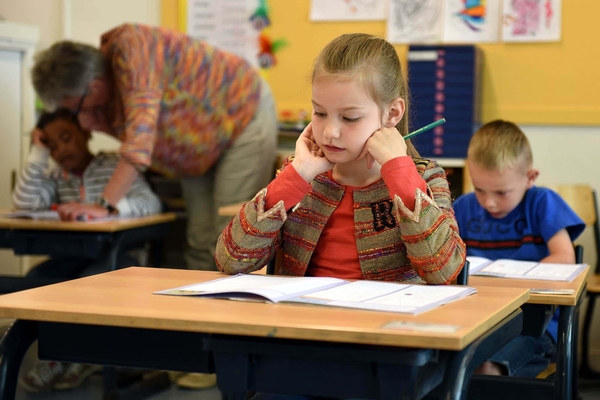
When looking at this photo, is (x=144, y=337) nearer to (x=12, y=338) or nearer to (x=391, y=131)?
(x=12, y=338)

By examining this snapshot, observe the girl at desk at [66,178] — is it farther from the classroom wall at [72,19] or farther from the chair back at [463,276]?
the chair back at [463,276]

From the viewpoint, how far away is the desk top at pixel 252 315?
1.00 metres

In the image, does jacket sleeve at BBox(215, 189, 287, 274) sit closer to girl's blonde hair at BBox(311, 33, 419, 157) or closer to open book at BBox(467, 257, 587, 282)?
girl's blonde hair at BBox(311, 33, 419, 157)

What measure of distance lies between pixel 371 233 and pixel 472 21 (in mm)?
2388

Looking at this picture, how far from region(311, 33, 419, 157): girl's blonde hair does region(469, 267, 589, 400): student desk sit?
0.47 meters

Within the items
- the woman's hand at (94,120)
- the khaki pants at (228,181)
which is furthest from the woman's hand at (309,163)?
the khaki pants at (228,181)

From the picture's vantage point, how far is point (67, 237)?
2918 mm

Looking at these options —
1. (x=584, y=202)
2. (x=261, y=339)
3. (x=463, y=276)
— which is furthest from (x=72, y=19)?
(x=261, y=339)

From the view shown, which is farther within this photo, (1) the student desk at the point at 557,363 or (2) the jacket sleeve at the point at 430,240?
(1) the student desk at the point at 557,363

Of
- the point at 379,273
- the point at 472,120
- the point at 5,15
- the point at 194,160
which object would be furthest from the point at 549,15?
the point at 5,15

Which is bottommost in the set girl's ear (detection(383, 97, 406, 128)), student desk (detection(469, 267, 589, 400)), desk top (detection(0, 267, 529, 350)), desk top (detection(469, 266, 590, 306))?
student desk (detection(469, 267, 589, 400))

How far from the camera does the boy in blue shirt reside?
7.86 feet

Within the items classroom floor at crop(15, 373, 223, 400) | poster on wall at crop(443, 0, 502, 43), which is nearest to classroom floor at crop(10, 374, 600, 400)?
classroom floor at crop(15, 373, 223, 400)

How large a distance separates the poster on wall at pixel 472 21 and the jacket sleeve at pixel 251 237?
7.82ft
